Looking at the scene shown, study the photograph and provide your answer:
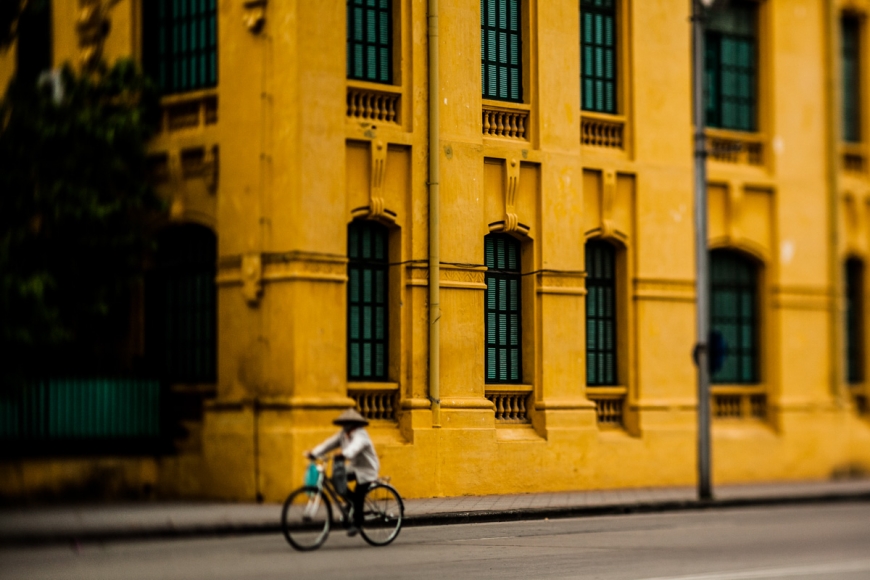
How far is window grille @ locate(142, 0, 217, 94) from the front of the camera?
22906 mm

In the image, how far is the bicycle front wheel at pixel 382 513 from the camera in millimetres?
16828

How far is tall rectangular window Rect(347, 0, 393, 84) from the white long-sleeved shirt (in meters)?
6.11

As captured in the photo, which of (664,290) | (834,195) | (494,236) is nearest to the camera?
(494,236)

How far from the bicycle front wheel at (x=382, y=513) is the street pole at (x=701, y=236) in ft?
26.6

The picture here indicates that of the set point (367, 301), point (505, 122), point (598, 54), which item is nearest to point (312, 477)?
point (367, 301)

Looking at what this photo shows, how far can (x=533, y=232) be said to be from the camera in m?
19.3

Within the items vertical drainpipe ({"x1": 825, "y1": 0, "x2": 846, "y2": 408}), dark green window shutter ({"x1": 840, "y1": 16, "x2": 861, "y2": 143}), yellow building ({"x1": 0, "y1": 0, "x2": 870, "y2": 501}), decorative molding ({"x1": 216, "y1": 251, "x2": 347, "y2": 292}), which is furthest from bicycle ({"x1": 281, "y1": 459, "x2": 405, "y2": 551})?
dark green window shutter ({"x1": 840, "y1": 16, "x2": 861, "y2": 143})

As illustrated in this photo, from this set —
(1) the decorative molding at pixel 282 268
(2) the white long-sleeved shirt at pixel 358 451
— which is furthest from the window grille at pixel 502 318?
(1) the decorative molding at pixel 282 268

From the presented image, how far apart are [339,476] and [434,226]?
4.08 meters

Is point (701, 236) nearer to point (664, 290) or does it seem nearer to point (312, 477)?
point (664, 290)

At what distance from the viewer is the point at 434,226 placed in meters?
19.0

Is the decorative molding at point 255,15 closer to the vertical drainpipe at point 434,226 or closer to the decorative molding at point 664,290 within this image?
the vertical drainpipe at point 434,226

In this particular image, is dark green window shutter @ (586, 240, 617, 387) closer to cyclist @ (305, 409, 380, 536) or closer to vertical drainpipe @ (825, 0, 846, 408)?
cyclist @ (305, 409, 380, 536)

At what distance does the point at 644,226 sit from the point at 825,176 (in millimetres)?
6462
